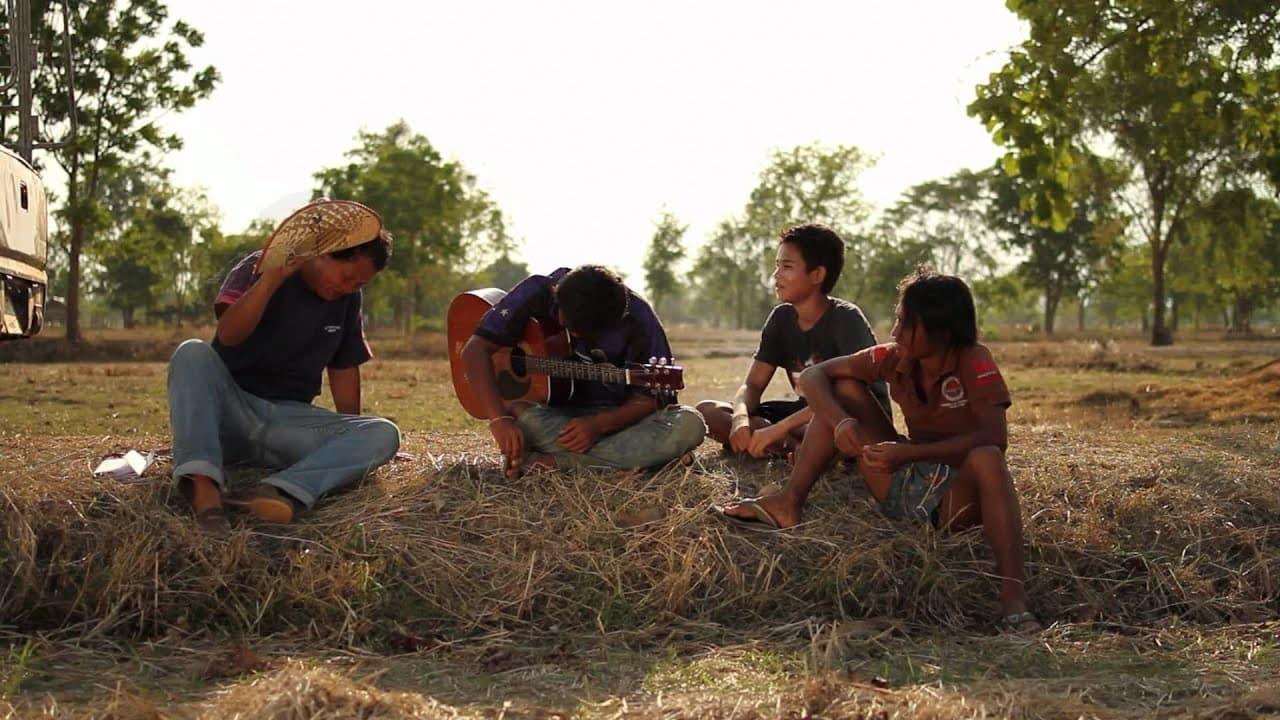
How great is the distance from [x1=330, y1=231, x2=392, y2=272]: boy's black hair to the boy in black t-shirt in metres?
1.85

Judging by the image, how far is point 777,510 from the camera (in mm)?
4957

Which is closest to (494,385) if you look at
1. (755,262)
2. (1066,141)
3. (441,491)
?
(441,491)

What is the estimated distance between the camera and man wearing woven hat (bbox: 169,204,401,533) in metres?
4.96

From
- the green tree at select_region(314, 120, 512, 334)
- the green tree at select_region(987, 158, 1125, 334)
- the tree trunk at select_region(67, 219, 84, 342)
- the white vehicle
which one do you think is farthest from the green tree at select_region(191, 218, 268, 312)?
the white vehicle

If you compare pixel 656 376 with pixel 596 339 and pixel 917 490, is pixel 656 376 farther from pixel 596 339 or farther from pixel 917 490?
pixel 917 490

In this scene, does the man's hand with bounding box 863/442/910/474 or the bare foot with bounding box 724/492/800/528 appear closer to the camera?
the man's hand with bounding box 863/442/910/474

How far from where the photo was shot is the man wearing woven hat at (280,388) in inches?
195

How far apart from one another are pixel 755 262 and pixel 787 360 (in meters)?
84.8

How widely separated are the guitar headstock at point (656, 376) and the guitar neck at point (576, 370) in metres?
0.06

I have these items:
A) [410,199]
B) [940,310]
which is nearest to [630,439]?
[940,310]

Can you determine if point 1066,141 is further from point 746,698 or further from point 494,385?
point 746,698

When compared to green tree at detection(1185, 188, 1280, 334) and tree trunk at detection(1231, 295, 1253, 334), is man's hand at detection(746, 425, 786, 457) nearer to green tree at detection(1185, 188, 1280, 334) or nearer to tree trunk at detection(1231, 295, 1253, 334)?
green tree at detection(1185, 188, 1280, 334)

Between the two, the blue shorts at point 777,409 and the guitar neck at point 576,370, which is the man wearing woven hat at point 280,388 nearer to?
the guitar neck at point 576,370

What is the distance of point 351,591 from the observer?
4.45 meters
